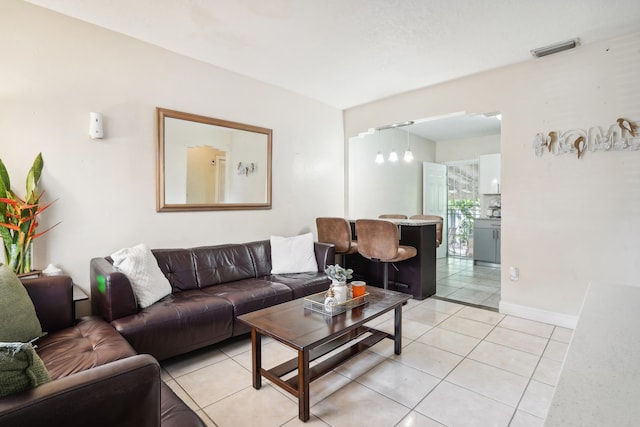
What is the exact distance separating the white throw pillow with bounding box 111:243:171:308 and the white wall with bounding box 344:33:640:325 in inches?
137

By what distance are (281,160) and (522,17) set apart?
280 cm

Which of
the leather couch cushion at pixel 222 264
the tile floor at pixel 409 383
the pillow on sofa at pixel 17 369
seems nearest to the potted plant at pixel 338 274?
the tile floor at pixel 409 383

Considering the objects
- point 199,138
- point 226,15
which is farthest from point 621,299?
point 199,138

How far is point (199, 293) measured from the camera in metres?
2.77

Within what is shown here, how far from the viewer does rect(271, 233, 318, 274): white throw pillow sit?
11.6 ft

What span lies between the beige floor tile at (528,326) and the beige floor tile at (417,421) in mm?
1785

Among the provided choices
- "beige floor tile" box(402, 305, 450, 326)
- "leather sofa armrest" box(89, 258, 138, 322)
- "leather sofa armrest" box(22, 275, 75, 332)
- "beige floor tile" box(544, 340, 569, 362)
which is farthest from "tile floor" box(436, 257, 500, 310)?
"leather sofa armrest" box(22, 275, 75, 332)

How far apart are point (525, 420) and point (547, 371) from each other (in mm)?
700

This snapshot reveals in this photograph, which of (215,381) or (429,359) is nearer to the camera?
(215,381)

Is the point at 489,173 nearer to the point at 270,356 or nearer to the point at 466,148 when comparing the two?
the point at 466,148

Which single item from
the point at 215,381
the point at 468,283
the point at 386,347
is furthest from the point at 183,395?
the point at 468,283

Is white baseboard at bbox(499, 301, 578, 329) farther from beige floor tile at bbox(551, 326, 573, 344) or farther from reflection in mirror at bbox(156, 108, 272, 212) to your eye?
reflection in mirror at bbox(156, 108, 272, 212)

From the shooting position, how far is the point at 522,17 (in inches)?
99.1

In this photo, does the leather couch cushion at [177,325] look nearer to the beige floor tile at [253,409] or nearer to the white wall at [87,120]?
the beige floor tile at [253,409]
